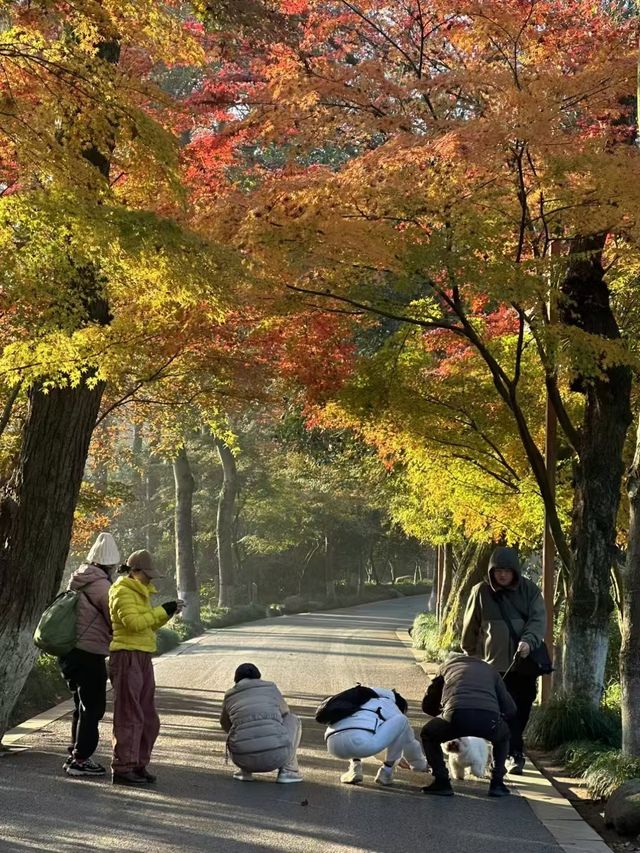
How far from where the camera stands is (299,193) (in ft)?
37.1

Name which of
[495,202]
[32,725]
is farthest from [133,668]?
[495,202]

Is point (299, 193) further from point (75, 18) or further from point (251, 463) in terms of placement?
point (251, 463)

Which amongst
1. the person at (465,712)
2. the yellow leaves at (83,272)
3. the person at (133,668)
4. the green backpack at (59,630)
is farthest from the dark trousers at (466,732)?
the yellow leaves at (83,272)

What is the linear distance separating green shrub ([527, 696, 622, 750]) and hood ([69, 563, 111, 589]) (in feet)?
15.3

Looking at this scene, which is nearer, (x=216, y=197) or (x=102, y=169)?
(x=102, y=169)

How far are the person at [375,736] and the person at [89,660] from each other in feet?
5.86

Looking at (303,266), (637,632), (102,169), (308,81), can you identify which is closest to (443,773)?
(637,632)

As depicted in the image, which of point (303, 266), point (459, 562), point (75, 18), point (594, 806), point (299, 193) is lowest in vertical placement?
point (594, 806)

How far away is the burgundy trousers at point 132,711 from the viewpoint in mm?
7938

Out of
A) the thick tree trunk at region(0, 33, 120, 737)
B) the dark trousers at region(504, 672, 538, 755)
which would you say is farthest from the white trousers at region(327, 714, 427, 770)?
the thick tree trunk at region(0, 33, 120, 737)

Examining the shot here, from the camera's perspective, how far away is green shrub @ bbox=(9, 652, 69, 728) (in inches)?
506

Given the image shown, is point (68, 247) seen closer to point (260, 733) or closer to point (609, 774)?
point (260, 733)

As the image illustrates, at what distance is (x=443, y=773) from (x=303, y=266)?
18.0 ft

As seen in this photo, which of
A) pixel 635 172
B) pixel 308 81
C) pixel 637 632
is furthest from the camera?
pixel 308 81
